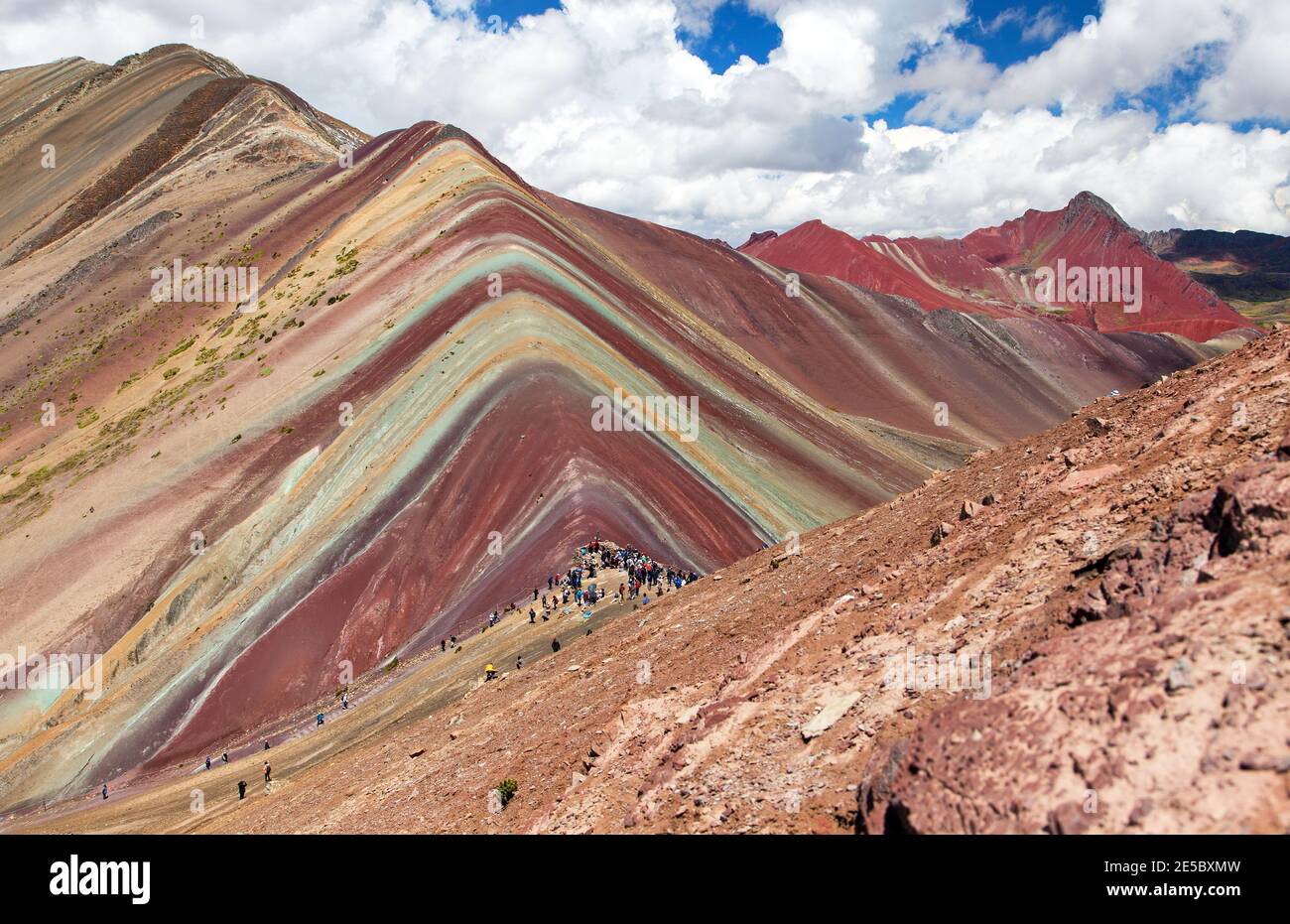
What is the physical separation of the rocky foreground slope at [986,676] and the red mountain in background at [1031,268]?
369ft

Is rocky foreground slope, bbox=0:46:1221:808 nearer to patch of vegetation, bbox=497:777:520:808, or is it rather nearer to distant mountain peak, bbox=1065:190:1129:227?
patch of vegetation, bbox=497:777:520:808

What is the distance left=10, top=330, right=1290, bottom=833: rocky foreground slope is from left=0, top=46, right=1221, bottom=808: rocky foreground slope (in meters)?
15.0

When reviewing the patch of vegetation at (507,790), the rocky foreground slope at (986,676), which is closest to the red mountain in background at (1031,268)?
the rocky foreground slope at (986,676)

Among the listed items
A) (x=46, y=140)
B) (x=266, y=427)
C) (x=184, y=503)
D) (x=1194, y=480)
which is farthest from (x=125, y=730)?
(x=46, y=140)

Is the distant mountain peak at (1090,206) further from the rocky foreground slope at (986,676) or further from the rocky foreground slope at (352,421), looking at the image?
the rocky foreground slope at (986,676)

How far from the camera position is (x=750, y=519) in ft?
120

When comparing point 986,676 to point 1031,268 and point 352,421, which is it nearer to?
point 352,421

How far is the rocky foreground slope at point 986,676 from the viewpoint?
237 inches

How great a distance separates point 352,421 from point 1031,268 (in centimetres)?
14941

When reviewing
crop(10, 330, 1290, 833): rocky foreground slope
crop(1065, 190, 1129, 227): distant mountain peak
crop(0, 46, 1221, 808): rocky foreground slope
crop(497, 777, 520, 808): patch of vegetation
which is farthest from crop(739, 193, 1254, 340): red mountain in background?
crop(497, 777, 520, 808): patch of vegetation

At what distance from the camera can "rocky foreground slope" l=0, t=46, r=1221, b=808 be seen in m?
30.7

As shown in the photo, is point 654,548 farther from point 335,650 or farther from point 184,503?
point 184,503

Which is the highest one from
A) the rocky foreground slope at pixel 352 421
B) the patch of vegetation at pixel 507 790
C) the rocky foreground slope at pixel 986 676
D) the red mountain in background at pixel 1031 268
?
the red mountain in background at pixel 1031 268
